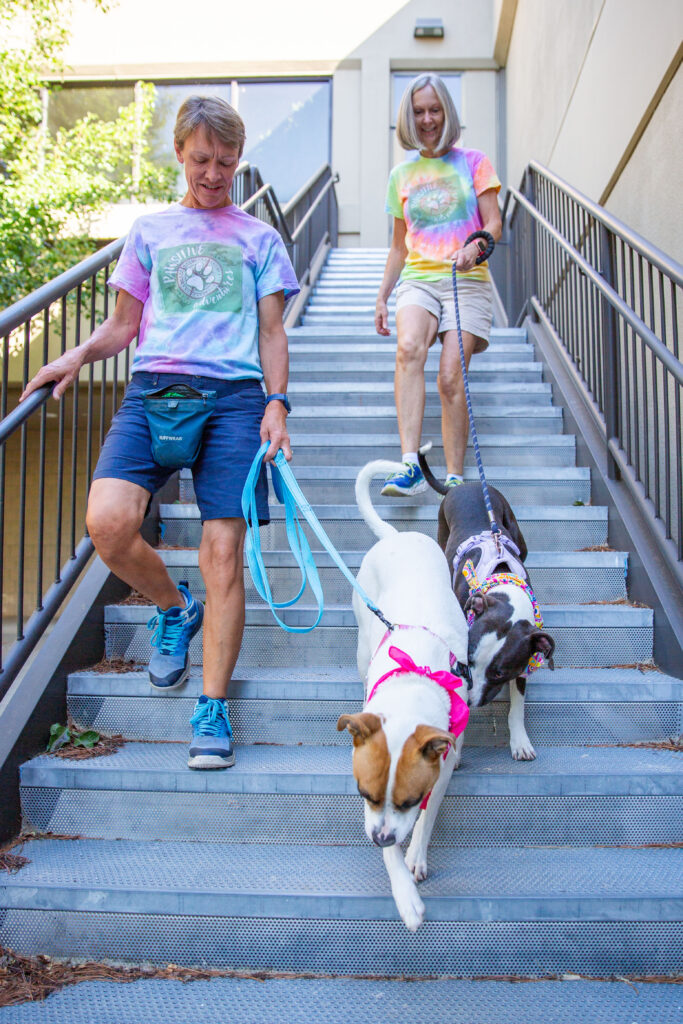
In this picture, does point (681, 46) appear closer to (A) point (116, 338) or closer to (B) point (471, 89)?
(A) point (116, 338)

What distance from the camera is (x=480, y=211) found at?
133 inches

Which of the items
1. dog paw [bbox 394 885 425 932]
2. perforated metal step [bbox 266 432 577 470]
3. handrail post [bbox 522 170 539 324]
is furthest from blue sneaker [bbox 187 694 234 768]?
handrail post [bbox 522 170 539 324]

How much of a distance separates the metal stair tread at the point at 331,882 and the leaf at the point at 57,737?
32 centimetres

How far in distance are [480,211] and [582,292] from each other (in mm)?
749

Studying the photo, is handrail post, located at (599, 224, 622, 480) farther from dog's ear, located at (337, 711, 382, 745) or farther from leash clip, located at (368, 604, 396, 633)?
dog's ear, located at (337, 711, 382, 745)

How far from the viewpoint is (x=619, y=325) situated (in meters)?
3.45

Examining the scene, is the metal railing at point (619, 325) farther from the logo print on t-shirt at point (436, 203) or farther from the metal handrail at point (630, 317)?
the logo print on t-shirt at point (436, 203)

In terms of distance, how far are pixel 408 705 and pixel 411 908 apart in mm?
441

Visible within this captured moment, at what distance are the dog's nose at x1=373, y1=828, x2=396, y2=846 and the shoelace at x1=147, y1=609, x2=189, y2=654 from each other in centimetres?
99

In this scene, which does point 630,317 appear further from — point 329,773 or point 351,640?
point 329,773

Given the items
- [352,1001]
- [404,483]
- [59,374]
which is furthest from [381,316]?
[352,1001]

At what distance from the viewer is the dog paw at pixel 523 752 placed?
85.8 inches

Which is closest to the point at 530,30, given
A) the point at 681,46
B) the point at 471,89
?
the point at 471,89

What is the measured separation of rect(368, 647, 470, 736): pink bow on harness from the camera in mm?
1805
